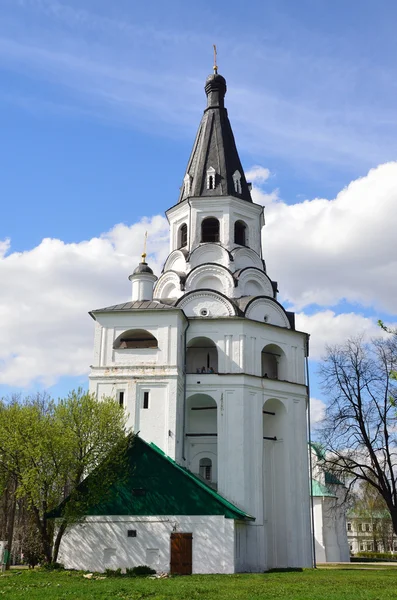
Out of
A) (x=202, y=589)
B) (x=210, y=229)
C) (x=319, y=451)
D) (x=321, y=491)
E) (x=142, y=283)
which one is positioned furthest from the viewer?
(x=321, y=491)

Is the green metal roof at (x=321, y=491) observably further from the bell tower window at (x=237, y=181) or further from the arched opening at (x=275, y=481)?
the bell tower window at (x=237, y=181)

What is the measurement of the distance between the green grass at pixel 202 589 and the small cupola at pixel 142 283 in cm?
1356

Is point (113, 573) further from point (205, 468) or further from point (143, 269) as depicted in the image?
point (143, 269)

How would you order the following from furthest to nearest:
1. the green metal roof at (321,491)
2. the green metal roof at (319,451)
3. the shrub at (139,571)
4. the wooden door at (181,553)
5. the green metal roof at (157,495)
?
the green metal roof at (321,491) < the green metal roof at (319,451) < the green metal roof at (157,495) < the wooden door at (181,553) < the shrub at (139,571)

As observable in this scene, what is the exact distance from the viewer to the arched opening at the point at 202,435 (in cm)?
2788

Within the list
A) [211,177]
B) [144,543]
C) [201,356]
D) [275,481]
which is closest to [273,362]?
[201,356]

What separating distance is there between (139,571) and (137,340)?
10.3m

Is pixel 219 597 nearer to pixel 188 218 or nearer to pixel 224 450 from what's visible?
pixel 224 450

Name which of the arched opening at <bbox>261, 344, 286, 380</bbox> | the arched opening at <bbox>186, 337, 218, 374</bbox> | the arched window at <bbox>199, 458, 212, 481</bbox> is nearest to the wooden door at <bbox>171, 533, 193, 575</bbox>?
the arched window at <bbox>199, 458, 212, 481</bbox>

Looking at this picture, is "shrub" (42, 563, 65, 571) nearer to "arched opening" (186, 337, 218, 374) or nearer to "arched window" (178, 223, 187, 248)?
"arched opening" (186, 337, 218, 374)

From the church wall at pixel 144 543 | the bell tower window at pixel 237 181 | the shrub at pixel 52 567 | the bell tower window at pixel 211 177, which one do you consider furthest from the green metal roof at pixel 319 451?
the bell tower window at pixel 211 177

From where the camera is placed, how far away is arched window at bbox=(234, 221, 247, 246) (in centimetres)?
3253

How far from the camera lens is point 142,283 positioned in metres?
29.5

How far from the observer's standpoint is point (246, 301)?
2905 cm
